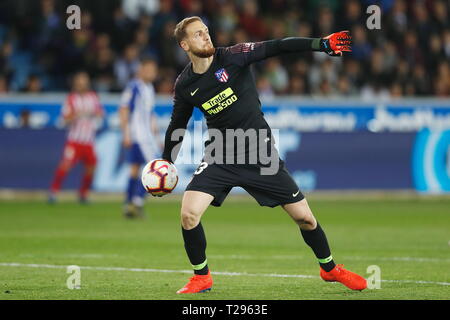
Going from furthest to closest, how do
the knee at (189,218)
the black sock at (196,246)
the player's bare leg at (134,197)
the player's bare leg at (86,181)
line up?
the player's bare leg at (86,181), the player's bare leg at (134,197), the black sock at (196,246), the knee at (189,218)

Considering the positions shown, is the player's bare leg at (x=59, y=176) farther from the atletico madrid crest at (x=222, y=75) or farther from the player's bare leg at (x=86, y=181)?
the atletico madrid crest at (x=222, y=75)

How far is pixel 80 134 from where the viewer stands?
18.3 metres

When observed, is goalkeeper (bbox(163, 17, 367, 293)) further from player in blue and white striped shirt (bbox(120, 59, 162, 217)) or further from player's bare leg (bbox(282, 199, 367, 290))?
player in blue and white striped shirt (bbox(120, 59, 162, 217))

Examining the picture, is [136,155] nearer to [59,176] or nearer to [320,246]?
[59,176]

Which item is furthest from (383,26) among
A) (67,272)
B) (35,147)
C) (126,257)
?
(67,272)

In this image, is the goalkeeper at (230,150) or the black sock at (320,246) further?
the black sock at (320,246)

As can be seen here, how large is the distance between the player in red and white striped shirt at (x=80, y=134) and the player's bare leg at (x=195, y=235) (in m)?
10.6

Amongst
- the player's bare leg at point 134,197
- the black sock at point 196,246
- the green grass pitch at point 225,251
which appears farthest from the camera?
the player's bare leg at point 134,197

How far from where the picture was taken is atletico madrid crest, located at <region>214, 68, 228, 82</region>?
25.8ft

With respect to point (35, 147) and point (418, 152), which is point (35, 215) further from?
point (418, 152)

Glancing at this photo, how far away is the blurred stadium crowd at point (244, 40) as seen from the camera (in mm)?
20547

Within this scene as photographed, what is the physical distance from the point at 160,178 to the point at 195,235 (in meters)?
0.64

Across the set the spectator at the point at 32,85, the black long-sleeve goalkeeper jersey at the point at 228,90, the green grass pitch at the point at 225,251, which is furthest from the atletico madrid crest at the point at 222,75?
the spectator at the point at 32,85

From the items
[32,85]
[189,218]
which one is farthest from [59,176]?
[189,218]
